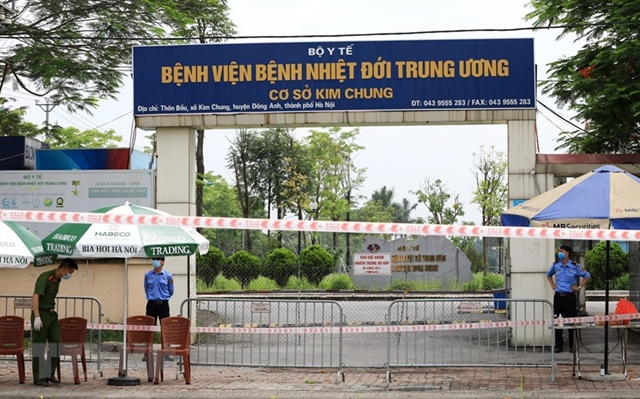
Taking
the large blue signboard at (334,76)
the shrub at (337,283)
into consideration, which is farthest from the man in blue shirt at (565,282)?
the shrub at (337,283)

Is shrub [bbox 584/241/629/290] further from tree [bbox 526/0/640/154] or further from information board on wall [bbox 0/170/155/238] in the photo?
information board on wall [bbox 0/170/155/238]

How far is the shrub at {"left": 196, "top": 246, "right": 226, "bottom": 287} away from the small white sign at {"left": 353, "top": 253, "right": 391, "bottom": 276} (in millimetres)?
8946

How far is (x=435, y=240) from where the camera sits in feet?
99.3

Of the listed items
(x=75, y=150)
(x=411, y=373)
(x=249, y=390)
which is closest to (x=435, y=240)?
(x=75, y=150)

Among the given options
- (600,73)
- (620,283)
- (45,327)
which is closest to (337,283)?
(620,283)

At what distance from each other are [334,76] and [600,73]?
5995 millimetres

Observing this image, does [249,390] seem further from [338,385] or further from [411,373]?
[411,373]

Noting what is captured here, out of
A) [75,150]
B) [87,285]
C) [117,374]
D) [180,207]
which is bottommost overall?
[117,374]

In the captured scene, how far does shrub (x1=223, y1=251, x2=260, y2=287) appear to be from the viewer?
34906mm

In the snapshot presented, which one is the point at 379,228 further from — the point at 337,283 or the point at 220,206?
the point at 220,206

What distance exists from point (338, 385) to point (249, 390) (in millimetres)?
1299

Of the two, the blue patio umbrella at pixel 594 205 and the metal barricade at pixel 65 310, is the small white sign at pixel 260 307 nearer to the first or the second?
the metal barricade at pixel 65 310

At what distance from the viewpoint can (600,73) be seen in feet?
64.7

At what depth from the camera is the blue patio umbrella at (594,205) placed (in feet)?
39.5
